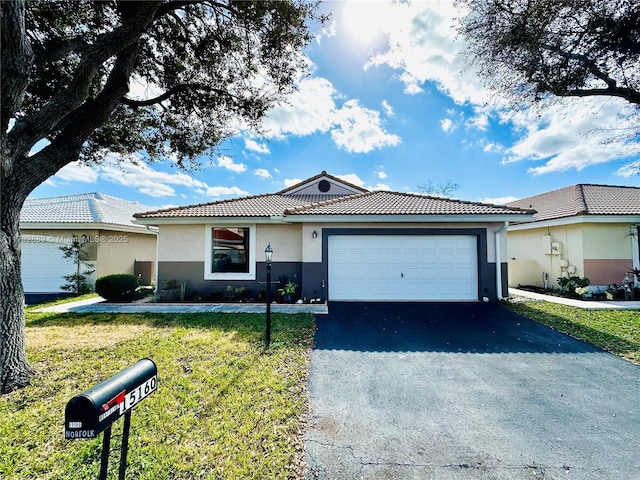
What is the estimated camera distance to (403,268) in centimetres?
1016

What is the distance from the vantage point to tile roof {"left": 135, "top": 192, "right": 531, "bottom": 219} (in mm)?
9844

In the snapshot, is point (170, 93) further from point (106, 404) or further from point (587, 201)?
point (587, 201)

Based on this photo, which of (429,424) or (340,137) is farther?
(340,137)

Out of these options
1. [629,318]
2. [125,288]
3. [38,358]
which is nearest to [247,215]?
[125,288]

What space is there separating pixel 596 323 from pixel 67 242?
66.5 feet

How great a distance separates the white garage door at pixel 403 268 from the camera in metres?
10.1

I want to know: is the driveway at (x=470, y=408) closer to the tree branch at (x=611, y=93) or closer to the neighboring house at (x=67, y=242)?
the tree branch at (x=611, y=93)

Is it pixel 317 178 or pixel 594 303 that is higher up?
pixel 317 178

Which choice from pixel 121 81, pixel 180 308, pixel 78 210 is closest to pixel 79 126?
pixel 121 81

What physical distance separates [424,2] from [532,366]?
9982 mm

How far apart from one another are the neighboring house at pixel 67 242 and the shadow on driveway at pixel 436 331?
1150 centimetres

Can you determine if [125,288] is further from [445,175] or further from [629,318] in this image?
[445,175]

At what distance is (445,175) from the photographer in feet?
109

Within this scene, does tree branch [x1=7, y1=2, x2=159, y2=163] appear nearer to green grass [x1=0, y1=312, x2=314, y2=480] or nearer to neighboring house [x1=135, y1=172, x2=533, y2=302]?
green grass [x1=0, y1=312, x2=314, y2=480]
